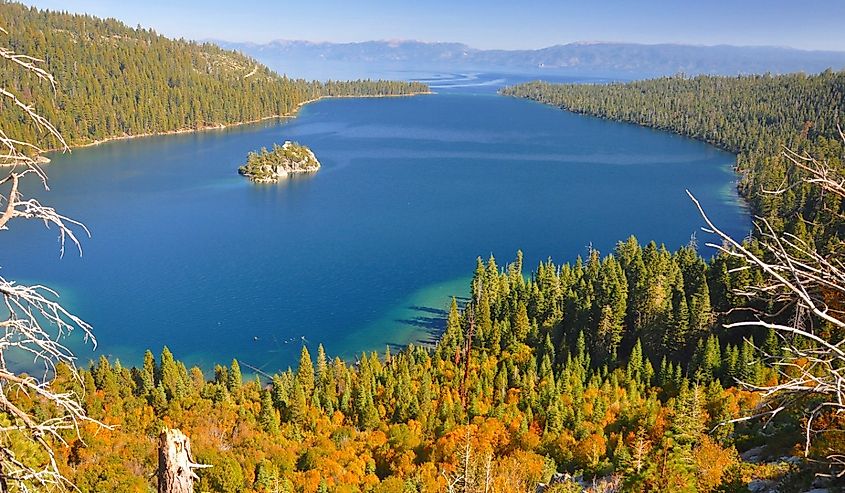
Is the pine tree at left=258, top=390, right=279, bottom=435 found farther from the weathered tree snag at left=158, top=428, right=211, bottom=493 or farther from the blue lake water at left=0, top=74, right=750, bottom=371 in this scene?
the weathered tree snag at left=158, top=428, right=211, bottom=493

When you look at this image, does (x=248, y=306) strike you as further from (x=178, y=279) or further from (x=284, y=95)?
(x=284, y=95)

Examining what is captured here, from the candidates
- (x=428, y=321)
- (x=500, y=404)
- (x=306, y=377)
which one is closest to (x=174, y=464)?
(x=500, y=404)

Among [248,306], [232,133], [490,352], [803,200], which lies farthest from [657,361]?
[232,133]

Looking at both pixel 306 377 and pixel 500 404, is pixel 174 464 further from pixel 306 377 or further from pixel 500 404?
pixel 306 377

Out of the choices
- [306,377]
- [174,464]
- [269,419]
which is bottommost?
[269,419]

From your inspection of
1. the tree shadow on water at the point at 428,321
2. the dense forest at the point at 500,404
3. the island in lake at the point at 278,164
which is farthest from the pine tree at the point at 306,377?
the island in lake at the point at 278,164

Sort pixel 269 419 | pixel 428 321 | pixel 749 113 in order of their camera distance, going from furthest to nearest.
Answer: pixel 749 113
pixel 428 321
pixel 269 419

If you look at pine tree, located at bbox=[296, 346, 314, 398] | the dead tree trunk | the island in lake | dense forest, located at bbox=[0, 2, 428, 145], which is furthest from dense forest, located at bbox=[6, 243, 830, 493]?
dense forest, located at bbox=[0, 2, 428, 145]
